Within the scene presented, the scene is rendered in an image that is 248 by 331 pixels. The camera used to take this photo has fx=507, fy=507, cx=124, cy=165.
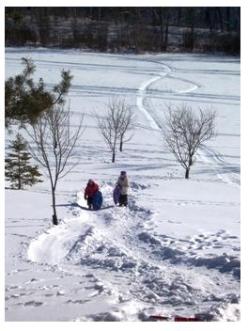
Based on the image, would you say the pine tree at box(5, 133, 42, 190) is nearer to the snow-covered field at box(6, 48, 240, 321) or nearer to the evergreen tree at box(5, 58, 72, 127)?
the snow-covered field at box(6, 48, 240, 321)

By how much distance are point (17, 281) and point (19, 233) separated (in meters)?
2.32

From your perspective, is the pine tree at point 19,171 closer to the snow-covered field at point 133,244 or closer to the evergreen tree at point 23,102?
the snow-covered field at point 133,244

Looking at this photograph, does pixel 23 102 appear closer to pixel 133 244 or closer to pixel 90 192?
pixel 90 192

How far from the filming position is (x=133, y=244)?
957cm

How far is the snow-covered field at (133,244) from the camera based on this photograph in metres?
6.54

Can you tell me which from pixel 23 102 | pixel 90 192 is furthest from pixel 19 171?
pixel 90 192

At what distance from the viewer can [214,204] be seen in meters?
13.7

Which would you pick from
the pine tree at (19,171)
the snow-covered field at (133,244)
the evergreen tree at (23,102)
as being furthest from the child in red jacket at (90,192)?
the pine tree at (19,171)

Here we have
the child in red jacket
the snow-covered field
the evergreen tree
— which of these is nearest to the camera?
the snow-covered field

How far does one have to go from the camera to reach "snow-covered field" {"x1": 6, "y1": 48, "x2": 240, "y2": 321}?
654cm

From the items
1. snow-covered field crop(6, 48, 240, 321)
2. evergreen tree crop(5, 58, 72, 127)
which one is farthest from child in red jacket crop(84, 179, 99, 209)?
evergreen tree crop(5, 58, 72, 127)

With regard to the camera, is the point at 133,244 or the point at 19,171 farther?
the point at 19,171

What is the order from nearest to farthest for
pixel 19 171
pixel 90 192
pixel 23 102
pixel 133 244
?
1. pixel 133 244
2. pixel 23 102
3. pixel 90 192
4. pixel 19 171
